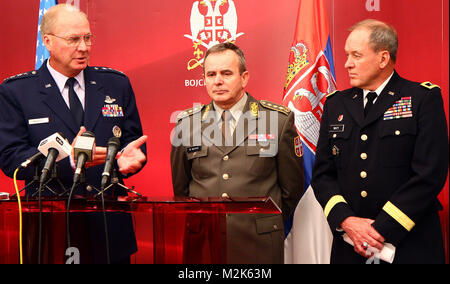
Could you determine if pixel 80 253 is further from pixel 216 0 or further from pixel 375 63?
pixel 216 0

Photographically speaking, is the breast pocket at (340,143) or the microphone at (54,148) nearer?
the microphone at (54,148)

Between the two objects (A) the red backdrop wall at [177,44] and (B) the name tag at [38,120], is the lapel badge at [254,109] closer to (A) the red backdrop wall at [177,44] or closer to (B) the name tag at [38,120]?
(B) the name tag at [38,120]

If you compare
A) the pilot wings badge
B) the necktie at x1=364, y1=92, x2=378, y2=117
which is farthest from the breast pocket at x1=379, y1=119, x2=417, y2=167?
the pilot wings badge

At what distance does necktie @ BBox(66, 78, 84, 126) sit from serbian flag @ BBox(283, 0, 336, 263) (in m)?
1.35

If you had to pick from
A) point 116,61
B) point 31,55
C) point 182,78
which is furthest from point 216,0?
point 31,55

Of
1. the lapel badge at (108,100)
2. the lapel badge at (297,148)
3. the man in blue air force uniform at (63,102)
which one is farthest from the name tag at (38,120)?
the lapel badge at (297,148)

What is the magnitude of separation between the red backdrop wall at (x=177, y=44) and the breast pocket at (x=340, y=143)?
159 centimetres

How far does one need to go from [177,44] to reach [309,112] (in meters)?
1.46

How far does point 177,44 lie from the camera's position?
13.5 ft

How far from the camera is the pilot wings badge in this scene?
402cm

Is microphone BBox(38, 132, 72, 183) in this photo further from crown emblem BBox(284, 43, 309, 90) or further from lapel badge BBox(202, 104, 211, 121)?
crown emblem BBox(284, 43, 309, 90)

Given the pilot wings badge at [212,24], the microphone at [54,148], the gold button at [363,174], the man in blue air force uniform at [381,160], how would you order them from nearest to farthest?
the microphone at [54,148] → the man in blue air force uniform at [381,160] → the gold button at [363,174] → the pilot wings badge at [212,24]

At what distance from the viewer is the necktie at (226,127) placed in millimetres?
2561

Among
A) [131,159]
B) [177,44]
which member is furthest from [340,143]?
[177,44]
